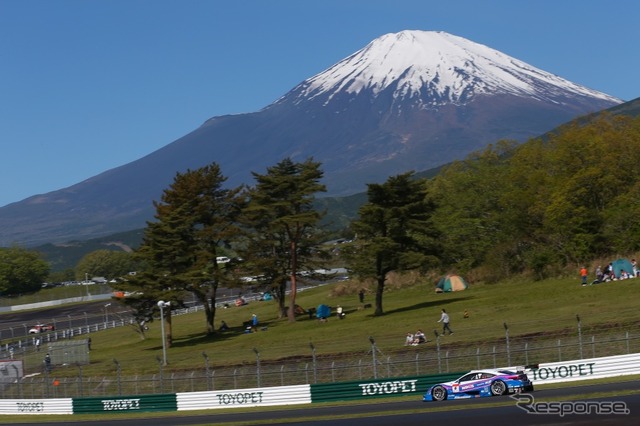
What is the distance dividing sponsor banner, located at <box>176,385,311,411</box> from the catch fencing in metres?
0.51

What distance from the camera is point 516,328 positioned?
54125mm

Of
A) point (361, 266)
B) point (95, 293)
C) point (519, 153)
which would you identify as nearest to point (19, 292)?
point (95, 293)

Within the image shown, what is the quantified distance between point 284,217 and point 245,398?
3251cm

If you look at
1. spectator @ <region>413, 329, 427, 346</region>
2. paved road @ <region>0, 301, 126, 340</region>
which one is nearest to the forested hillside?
spectator @ <region>413, 329, 427, 346</region>

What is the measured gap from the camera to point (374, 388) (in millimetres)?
45281

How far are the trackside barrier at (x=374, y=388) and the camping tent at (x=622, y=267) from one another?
30918 mm

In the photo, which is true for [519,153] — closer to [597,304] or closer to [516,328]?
[597,304]

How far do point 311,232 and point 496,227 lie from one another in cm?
2381

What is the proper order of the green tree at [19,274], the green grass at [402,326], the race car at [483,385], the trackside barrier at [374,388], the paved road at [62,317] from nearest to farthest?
the race car at [483,385], the trackside barrier at [374,388], the green grass at [402,326], the paved road at [62,317], the green tree at [19,274]

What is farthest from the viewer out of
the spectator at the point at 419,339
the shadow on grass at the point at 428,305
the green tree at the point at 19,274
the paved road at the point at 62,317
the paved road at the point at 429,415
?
the green tree at the point at 19,274

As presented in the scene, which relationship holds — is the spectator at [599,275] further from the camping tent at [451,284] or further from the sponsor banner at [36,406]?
the sponsor banner at [36,406]

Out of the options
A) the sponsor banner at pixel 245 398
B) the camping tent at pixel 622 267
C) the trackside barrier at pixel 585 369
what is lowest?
the sponsor banner at pixel 245 398

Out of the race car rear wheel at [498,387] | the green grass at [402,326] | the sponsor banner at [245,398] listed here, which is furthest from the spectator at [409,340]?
the race car rear wheel at [498,387]

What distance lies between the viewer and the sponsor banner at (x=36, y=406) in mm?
52562
